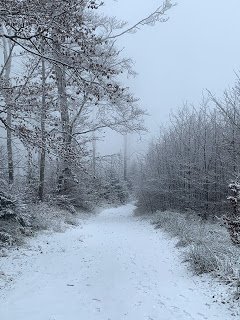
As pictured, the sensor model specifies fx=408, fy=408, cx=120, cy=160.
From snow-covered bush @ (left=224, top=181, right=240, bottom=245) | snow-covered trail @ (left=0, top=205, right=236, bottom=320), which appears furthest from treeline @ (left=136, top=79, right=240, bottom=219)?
snow-covered bush @ (left=224, top=181, right=240, bottom=245)

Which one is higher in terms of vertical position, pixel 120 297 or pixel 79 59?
pixel 79 59

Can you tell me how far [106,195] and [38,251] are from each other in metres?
28.9

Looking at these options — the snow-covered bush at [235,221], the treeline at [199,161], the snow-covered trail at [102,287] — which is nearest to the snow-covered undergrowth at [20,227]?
the snow-covered trail at [102,287]

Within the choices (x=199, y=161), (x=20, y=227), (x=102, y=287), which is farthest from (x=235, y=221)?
(x=199, y=161)

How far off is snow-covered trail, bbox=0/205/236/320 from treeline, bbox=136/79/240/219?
29.4ft

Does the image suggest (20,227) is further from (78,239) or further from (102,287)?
(102,287)

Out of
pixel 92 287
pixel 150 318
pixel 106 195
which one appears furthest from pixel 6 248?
pixel 106 195

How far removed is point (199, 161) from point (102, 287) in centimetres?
1625

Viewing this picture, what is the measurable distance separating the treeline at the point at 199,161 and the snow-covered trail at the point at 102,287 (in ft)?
29.4

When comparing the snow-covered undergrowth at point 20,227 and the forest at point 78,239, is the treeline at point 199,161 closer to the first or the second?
the forest at point 78,239

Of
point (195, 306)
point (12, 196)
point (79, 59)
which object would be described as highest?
point (79, 59)

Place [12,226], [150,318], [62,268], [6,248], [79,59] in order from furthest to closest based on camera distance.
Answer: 1. [12,226]
2. [6,248]
3. [62,268]
4. [79,59]
5. [150,318]

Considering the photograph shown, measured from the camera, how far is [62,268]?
9.09m

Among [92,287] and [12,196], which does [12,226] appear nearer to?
[12,196]
